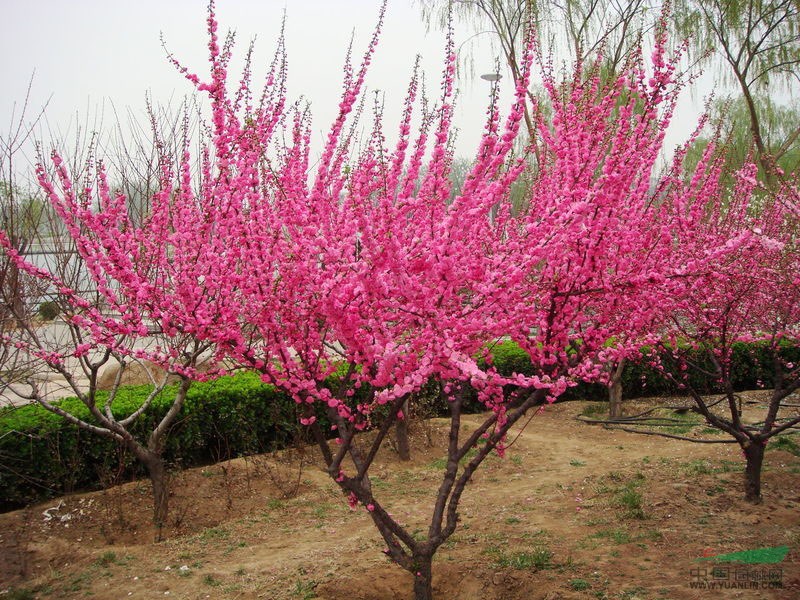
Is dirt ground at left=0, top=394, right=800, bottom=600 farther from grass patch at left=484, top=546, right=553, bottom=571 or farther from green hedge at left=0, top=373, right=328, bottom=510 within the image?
green hedge at left=0, top=373, right=328, bottom=510

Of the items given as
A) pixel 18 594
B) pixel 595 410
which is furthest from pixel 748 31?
pixel 18 594

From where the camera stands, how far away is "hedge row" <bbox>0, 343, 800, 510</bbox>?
5.64 meters

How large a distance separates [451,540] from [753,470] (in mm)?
2517

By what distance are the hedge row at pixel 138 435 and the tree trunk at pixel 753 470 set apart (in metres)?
3.87

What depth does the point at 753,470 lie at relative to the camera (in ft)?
16.4

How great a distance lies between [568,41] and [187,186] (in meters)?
10.2

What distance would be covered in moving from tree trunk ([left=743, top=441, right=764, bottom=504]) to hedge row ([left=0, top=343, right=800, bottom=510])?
12.7ft

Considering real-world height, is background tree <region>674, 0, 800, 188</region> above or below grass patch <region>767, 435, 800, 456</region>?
above

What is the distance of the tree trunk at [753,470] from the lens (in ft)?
16.2

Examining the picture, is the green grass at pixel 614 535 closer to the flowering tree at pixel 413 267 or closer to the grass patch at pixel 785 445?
the flowering tree at pixel 413 267

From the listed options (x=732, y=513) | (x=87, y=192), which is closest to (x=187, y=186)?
(x=87, y=192)

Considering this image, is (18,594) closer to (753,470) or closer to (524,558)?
(524,558)

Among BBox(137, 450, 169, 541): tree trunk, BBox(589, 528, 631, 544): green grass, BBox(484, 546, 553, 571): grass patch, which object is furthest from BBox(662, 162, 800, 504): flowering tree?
BBox(137, 450, 169, 541): tree trunk

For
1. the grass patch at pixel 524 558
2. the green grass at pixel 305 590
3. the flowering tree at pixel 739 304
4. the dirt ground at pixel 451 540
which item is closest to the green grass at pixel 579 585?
the dirt ground at pixel 451 540
